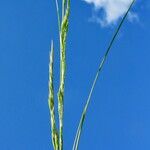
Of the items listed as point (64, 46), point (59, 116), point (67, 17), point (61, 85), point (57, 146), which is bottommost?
point (57, 146)

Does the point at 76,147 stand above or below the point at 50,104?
below

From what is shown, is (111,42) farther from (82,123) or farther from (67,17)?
(82,123)

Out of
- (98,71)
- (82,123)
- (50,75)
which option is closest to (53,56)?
(50,75)

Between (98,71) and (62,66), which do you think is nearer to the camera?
(62,66)

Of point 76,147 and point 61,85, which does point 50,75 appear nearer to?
point 61,85

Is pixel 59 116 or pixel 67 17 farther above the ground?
pixel 67 17

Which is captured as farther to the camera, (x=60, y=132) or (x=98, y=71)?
(x=98, y=71)

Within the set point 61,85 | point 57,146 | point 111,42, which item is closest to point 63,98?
point 61,85

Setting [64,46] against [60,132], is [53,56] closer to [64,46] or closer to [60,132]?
[64,46]
